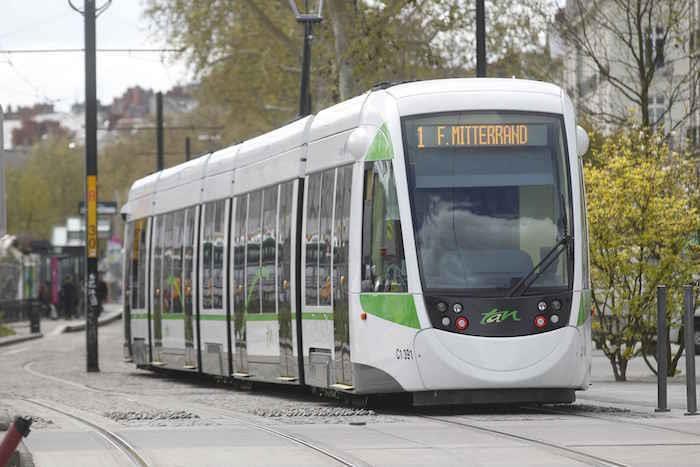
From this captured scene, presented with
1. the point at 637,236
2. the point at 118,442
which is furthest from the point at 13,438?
the point at 637,236

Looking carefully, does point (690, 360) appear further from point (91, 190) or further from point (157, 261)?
point (91, 190)

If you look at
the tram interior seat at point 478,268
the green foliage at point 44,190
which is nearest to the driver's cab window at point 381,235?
the tram interior seat at point 478,268

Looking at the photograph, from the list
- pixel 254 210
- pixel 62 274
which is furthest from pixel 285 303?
pixel 62 274

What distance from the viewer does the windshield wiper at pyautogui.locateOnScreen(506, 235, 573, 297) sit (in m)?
17.2

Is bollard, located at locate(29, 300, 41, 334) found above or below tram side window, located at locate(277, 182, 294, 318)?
below

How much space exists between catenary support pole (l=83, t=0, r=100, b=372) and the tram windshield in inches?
620

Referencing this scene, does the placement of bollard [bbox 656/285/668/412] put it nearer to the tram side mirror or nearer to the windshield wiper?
the windshield wiper

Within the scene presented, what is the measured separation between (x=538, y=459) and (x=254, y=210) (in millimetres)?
10663

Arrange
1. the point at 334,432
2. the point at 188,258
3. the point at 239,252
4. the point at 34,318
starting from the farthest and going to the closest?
the point at 34,318
the point at 188,258
the point at 239,252
the point at 334,432

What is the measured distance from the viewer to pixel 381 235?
17.6 m

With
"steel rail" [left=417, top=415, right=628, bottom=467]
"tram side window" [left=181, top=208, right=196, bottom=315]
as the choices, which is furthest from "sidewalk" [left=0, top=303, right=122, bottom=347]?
"steel rail" [left=417, top=415, right=628, bottom=467]

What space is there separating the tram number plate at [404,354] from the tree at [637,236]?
776cm

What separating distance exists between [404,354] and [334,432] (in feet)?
6.59

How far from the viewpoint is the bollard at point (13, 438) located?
27.1ft
